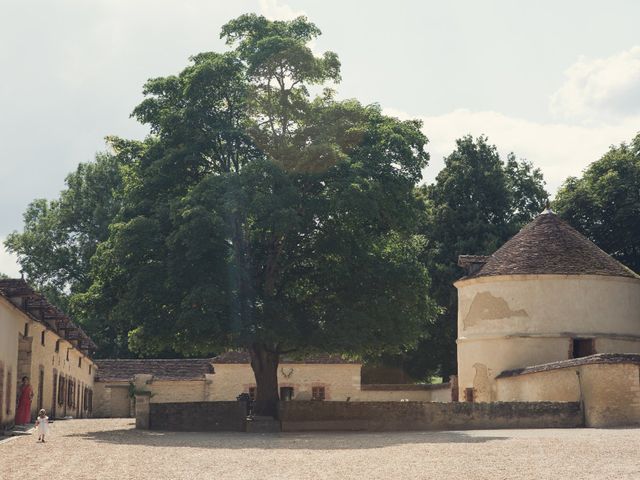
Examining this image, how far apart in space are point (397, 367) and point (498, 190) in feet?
39.1

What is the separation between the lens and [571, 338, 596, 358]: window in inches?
1371

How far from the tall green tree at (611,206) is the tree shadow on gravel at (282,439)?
27.4 metres

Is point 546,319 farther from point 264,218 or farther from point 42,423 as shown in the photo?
point 42,423

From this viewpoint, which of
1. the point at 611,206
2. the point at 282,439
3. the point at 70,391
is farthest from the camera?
the point at 611,206

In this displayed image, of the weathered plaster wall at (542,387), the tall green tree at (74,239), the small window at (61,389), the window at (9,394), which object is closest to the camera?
the window at (9,394)

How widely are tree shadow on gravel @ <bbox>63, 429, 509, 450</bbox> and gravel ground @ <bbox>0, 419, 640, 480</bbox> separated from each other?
0.08ft

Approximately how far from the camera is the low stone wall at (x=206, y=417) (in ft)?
89.6

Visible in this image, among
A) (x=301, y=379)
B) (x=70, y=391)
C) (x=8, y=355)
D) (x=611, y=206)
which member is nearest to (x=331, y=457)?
(x=8, y=355)

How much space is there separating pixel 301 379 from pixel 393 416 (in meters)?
20.1

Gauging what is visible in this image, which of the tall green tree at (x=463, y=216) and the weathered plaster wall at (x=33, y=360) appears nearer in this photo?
the weathered plaster wall at (x=33, y=360)

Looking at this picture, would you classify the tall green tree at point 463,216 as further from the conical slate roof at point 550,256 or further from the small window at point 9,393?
the small window at point 9,393

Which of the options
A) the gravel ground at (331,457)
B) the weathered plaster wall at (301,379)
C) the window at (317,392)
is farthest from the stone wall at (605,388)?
the window at (317,392)

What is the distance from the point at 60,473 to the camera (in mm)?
13750

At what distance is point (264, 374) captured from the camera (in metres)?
30.4
